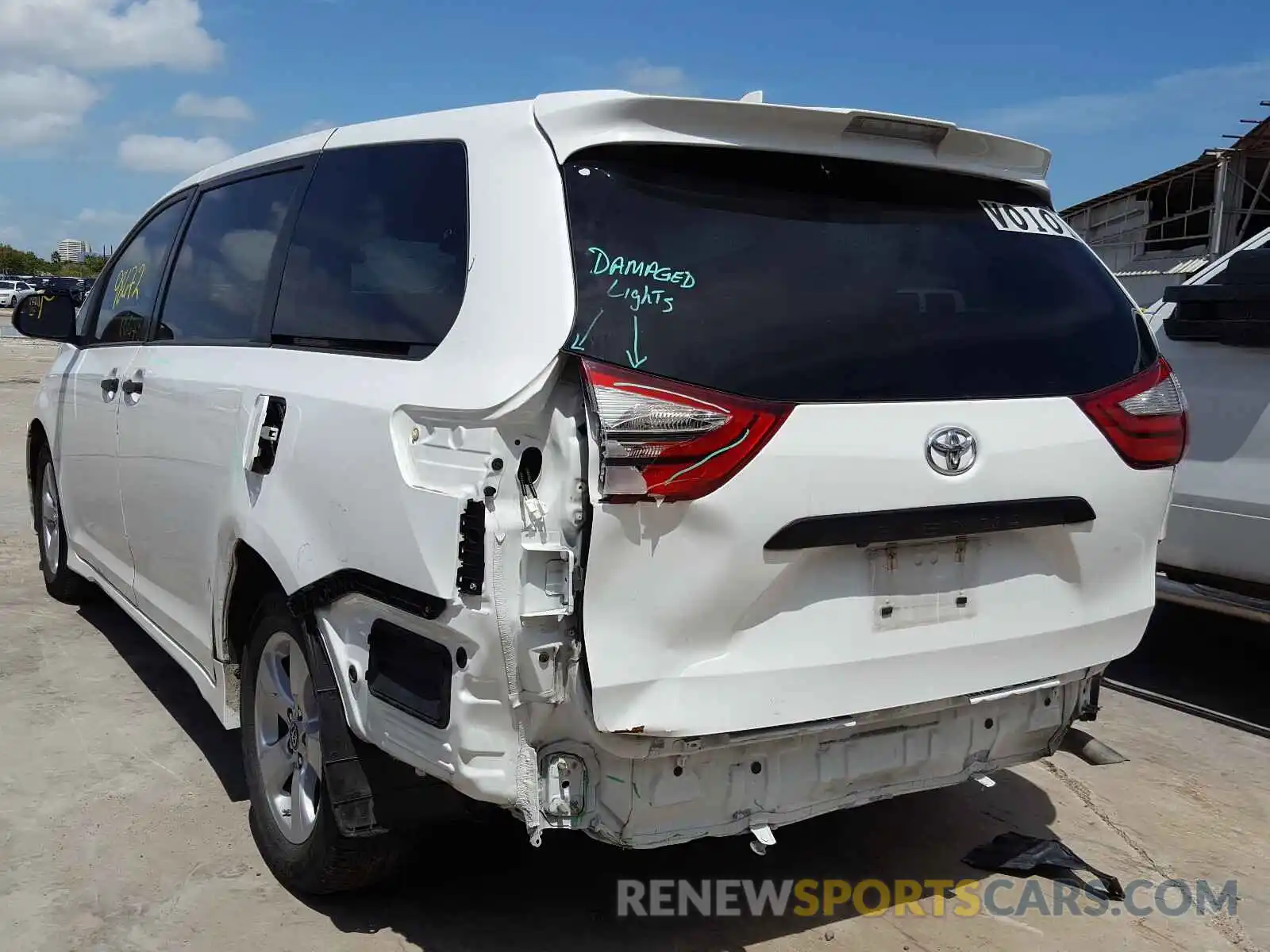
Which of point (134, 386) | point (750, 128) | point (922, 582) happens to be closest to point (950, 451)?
point (922, 582)

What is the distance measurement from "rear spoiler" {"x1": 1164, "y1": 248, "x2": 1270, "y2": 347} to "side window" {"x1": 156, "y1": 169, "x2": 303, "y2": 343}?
3.62 metres

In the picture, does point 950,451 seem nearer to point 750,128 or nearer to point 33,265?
point 750,128

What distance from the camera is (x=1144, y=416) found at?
9.64 feet

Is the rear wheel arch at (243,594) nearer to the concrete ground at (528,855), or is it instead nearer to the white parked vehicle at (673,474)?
the white parked vehicle at (673,474)

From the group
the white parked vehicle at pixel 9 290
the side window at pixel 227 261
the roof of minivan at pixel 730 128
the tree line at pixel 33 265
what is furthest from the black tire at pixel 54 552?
the tree line at pixel 33 265

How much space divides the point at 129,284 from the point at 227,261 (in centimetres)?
124

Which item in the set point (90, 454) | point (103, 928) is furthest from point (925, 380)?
point (90, 454)

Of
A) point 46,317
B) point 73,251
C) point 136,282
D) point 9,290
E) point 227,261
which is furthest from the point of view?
point 73,251

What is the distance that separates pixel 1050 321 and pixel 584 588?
142 centimetres

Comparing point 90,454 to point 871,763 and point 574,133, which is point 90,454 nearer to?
point 574,133

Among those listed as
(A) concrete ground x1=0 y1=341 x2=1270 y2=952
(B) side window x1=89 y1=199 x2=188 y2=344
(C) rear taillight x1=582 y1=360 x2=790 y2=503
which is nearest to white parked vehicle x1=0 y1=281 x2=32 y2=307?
(B) side window x1=89 y1=199 x2=188 y2=344

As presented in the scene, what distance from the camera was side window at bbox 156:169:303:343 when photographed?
356 cm

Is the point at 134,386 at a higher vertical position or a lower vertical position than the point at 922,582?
higher

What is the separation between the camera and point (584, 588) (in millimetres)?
2303
